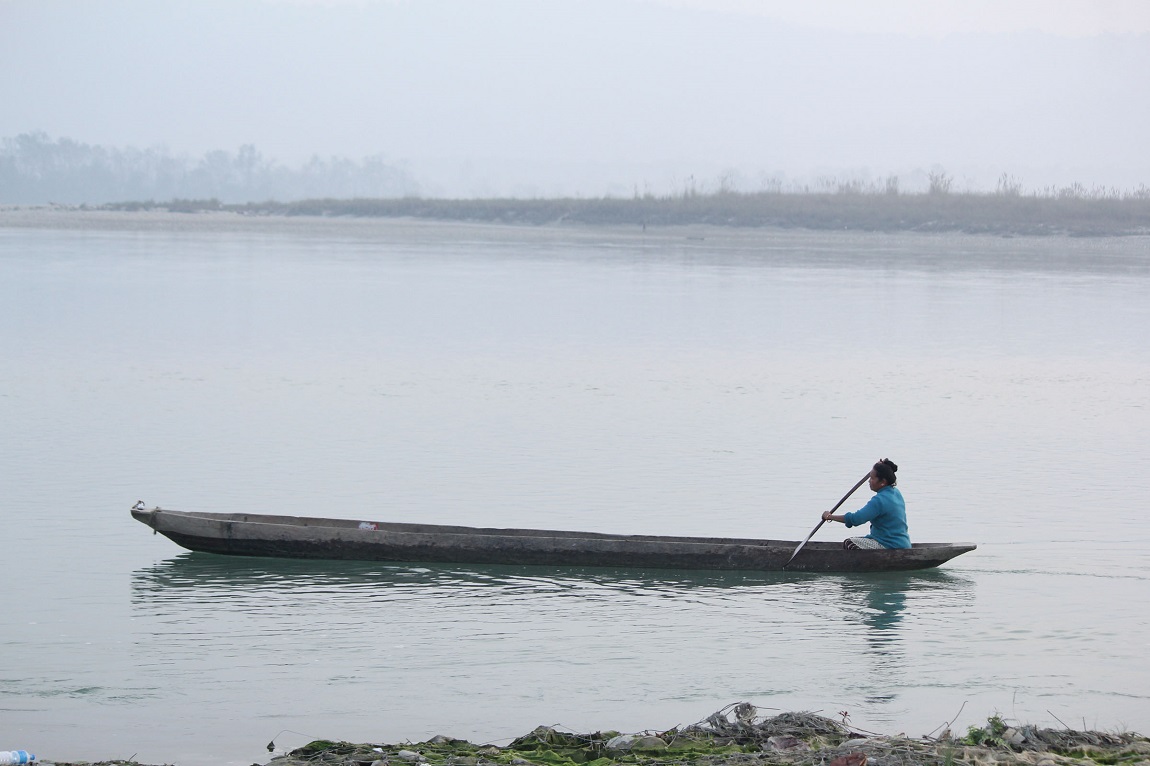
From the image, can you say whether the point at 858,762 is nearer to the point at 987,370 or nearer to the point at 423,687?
the point at 423,687

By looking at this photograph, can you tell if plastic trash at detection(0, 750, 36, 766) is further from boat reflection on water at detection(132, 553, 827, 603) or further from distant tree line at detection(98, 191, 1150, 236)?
distant tree line at detection(98, 191, 1150, 236)

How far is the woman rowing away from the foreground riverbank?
11.2 feet

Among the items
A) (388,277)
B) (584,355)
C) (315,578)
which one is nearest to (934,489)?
(315,578)

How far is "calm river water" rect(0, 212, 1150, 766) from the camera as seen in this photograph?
8.48 m

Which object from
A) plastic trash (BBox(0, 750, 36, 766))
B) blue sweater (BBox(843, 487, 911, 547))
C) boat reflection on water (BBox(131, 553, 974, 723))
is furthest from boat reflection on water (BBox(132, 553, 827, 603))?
plastic trash (BBox(0, 750, 36, 766))

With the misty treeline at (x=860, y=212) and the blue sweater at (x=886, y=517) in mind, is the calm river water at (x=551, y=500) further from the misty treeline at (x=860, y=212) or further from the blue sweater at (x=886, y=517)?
the misty treeline at (x=860, y=212)

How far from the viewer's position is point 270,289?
115ft

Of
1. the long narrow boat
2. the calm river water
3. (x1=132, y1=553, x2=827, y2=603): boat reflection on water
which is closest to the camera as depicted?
the calm river water

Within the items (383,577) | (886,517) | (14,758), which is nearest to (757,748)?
(14,758)

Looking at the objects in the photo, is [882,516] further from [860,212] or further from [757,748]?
[860,212]

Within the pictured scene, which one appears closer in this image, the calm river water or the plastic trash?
the plastic trash

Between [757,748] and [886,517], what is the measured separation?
4293mm

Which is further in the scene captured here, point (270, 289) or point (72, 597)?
point (270, 289)

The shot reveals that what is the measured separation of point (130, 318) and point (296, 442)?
1329cm
